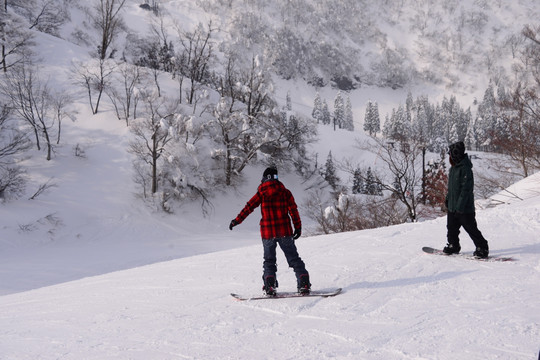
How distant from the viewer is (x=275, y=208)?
5504mm

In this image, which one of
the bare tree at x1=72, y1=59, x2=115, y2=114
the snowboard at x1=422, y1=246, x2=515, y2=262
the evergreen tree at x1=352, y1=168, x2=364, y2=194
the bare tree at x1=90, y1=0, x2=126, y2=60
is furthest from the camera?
the bare tree at x1=90, y1=0, x2=126, y2=60

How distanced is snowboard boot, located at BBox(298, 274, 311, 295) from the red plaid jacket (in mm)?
689

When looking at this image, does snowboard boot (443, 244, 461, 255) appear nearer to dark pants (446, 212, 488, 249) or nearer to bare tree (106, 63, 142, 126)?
dark pants (446, 212, 488, 249)

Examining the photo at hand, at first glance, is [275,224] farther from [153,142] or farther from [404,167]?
[153,142]

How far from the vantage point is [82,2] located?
401 feet

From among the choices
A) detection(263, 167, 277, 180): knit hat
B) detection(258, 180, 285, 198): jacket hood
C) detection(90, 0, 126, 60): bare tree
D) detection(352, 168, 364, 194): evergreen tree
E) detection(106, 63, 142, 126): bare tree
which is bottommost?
detection(352, 168, 364, 194): evergreen tree

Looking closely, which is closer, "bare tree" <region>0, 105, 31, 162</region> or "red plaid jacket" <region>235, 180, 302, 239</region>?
"red plaid jacket" <region>235, 180, 302, 239</region>

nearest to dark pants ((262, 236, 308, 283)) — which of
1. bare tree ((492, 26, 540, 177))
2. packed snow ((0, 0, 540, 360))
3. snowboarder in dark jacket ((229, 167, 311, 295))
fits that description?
snowboarder in dark jacket ((229, 167, 311, 295))

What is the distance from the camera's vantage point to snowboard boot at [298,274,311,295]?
5367mm

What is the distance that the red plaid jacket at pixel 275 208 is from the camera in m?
5.44

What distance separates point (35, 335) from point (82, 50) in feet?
163

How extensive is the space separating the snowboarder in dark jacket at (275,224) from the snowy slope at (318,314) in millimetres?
337

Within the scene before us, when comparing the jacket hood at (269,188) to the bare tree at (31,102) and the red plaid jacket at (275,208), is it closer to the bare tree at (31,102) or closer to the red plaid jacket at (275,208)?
the red plaid jacket at (275,208)

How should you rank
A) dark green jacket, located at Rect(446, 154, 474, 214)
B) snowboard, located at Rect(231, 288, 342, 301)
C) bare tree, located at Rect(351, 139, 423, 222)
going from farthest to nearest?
1. bare tree, located at Rect(351, 139, 423, 222)
2. dark green jacket, located at Rect(446, 154, 474, 214)
3. snowboard, located at Rect(231, 288, 342, 301)
